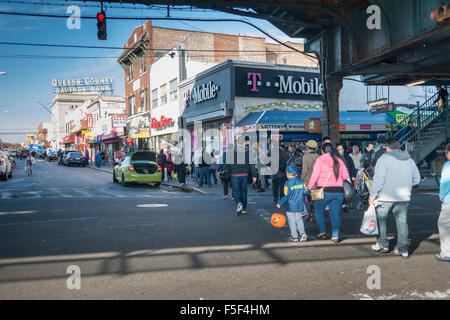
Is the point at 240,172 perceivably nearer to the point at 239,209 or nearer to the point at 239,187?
the point at 239,187

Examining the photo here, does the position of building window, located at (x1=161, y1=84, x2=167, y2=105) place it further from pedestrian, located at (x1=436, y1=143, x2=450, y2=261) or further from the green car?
pedestrian, located at (x1=436, y1=143, x2=450, y2=261)

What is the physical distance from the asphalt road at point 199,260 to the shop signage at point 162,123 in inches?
862

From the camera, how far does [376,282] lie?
16.4ft

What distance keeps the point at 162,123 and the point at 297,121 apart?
15156 millimetres

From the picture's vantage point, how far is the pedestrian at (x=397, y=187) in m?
6.15

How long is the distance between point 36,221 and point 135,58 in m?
34.1

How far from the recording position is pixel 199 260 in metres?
6.08

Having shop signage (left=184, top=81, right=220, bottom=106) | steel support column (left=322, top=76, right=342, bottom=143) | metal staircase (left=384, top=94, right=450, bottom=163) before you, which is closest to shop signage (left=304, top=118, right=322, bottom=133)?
steel support column (left=322, top=76, right=342, bottom=143)

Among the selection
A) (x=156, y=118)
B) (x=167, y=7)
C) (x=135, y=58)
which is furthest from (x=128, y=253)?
(x=135, y=58)

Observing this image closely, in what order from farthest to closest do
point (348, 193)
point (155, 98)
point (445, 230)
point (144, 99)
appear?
1. point (144, 99)
2. point (155, 98)
3. point (348, 193)
4. point (445, 230)

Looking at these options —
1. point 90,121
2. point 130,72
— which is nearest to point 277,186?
point 130,72

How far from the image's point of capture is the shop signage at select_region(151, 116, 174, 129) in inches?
1249
